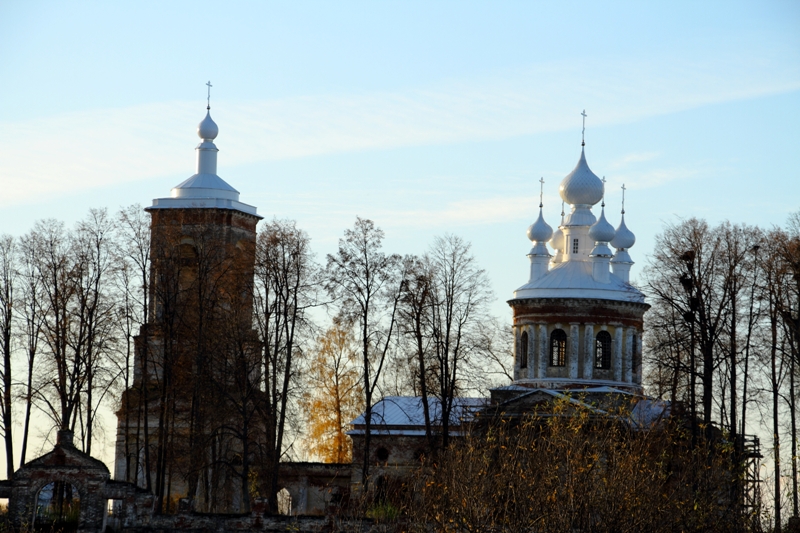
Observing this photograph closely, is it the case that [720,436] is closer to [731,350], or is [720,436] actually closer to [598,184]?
[731,350]

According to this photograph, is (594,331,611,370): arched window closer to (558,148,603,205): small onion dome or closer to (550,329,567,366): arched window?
(550,329,567,366): arched window

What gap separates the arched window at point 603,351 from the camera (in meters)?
43.9

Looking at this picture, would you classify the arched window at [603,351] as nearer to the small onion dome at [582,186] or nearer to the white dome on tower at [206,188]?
the small onion dome at [582,186]

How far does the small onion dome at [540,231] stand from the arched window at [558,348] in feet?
11.9

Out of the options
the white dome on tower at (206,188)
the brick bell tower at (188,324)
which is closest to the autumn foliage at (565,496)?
the brick bell tower at (188,324)

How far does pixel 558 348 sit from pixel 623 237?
5.29 m

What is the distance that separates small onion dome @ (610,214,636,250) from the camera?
47625 millimetres

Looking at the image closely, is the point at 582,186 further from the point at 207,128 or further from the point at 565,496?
the point at 565,496

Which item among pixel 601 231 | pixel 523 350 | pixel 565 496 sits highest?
pixel 601 231

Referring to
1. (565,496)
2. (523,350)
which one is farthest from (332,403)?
(565,496)

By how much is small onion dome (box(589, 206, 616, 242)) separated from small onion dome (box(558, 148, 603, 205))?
1291 mm

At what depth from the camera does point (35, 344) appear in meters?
36.1

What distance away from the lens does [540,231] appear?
4656 centimetres

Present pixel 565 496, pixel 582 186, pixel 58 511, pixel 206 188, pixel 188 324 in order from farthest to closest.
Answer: pixel 582 186, pixel 206 188, pixel 188 324, pixel 58 511, pixel 565 496
